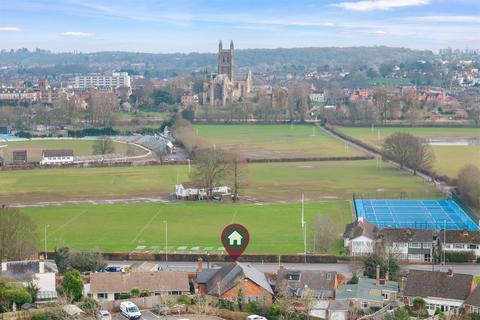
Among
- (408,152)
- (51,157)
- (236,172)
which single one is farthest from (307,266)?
(51,157)

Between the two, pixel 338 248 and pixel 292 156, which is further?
pixel 292 156

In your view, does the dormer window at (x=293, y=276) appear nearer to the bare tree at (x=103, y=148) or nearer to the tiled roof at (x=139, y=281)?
the tiled roof at (x=139, y=281)

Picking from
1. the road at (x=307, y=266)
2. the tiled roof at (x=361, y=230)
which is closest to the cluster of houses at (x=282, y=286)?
the road at (x=307, y=266)

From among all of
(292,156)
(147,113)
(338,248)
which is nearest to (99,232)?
(338,248)

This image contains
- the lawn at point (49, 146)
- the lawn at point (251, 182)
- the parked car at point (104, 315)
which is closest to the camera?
the parked car at point (104, 315)

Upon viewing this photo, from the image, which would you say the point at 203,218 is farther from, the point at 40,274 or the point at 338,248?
the point at 40,274

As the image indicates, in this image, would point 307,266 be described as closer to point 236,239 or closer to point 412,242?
point 236,239
